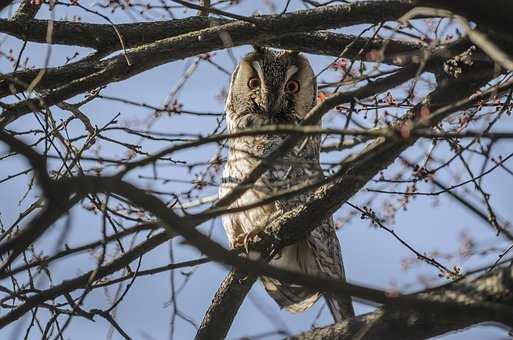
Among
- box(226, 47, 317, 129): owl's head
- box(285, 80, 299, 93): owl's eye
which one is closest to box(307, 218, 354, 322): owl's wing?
box(226, 47, 317, 129): owl's head

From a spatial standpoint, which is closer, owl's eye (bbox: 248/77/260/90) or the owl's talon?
the owl's talon

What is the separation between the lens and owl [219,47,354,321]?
430 cm

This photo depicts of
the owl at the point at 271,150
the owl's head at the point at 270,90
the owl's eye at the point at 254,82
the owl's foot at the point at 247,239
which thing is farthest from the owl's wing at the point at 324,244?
the owl's eye at the point at 254,82

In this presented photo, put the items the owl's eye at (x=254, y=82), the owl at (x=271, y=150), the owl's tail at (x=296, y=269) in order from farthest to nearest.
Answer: the owl's eye at (x=254, y=82), the owl's tail at (x=296, y=269), the owl at (x=271, y=150)

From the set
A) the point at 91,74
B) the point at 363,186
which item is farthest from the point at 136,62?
the point at 363,186

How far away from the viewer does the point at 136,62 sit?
3604 mm

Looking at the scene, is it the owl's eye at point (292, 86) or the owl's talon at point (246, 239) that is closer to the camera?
the owl's talon at point (246, 239)

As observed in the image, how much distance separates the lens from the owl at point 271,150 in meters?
4.30

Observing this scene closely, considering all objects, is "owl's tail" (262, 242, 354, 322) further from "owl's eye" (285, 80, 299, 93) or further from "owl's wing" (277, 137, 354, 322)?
"owl's eye" (285, 80, 299, 93)

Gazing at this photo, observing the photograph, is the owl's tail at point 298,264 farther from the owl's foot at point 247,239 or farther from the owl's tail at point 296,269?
the owl's foot at point 247,239

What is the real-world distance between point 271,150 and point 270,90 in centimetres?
52

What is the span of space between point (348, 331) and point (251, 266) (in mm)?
1050

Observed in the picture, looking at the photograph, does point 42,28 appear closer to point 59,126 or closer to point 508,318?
point 59,126

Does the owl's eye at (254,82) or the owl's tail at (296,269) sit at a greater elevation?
the owl's eye at (254,82)
